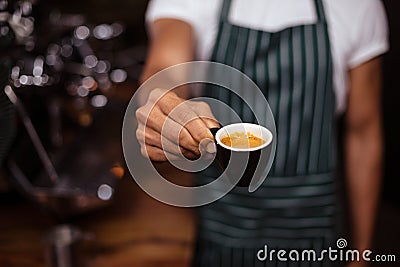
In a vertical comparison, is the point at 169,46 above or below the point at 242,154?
above

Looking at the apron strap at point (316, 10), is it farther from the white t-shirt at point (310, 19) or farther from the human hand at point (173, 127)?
the human hand at point (173, 127)

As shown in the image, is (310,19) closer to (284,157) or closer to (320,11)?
(320,11)

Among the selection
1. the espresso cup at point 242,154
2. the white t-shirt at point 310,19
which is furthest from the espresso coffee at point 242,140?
the white t-shirt at point 310,19

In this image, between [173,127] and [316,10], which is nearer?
[173,127]

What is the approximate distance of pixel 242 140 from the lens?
56cm

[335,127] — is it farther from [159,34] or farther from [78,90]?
[78,90]

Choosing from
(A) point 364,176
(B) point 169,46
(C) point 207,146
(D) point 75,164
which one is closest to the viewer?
(C) point 207,146

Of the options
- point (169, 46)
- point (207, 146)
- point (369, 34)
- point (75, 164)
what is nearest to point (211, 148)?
point (207, 146)

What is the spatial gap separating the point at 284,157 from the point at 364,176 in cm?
11

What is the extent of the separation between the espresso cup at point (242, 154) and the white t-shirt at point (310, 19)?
0.80ft

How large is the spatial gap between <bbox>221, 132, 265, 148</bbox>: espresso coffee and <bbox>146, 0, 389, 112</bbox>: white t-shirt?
0.27m

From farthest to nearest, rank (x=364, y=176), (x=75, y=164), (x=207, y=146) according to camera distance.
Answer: (x=75, y=164)
(x=364, y=176)
(x=207, y=146)

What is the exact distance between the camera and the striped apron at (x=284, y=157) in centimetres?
81

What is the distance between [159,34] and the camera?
2.56ft
